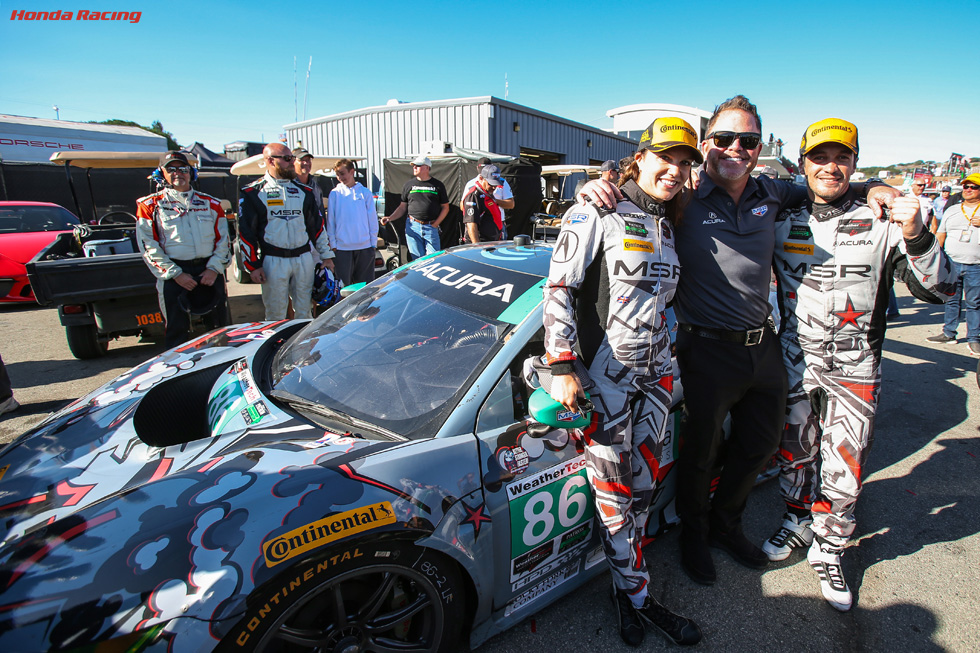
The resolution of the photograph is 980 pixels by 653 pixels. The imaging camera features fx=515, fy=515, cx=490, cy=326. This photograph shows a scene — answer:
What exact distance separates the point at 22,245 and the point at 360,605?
813 centimetres

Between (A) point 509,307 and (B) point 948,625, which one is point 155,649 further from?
(B) point 948,625

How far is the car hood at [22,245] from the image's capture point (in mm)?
6668

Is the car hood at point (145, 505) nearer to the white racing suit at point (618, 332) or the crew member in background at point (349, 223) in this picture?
the white racing suit at point (618, 332)

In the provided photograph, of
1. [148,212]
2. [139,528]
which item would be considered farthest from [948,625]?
[148,212]

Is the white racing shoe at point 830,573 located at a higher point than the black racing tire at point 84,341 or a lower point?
lower

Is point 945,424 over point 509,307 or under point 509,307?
under

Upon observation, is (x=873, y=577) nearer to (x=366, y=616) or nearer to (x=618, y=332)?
(x=618, y=332)

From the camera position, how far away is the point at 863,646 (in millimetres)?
1954

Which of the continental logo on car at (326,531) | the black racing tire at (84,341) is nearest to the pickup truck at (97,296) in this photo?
the black racing tire at (84,341)

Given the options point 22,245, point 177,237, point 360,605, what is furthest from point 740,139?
point 22,245

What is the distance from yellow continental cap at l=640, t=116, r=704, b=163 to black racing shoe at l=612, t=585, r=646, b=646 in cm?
163

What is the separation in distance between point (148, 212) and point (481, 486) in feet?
12.8

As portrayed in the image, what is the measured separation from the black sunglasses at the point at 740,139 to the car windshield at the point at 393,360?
44.2 inches

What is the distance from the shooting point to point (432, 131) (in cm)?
1389
